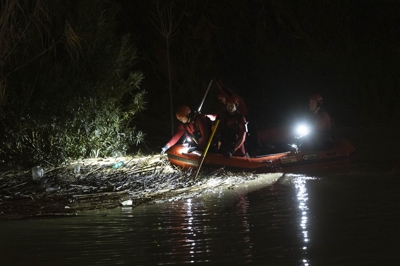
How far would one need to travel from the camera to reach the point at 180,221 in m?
8.04

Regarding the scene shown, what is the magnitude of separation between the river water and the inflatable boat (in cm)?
146

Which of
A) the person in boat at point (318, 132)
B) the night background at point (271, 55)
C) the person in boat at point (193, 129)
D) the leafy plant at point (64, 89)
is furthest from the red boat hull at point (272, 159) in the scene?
the night background at point (271, 55)

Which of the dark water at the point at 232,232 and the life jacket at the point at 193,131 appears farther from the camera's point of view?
the life jacket at the point at 193,131

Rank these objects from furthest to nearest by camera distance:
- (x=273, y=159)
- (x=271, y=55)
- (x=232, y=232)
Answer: (x=271, y=55) < (x=273, y=159) < (x=232, y=232)

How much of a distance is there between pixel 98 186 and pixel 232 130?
8.60ft

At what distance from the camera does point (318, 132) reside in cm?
1233

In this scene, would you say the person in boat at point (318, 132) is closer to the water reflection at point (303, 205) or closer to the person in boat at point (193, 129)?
the water reflection at point (303, 205)

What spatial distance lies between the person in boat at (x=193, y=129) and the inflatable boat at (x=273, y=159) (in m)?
0.22

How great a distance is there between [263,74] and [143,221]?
14009 millimetres

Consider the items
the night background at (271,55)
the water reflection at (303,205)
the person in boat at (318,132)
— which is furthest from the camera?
the night background at (271,55)

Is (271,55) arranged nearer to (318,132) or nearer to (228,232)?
(318,132)

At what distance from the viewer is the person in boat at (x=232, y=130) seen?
452 inches

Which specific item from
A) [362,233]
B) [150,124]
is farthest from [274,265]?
[150,124]

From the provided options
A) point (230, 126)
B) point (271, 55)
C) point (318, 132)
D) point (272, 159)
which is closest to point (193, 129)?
point (230, 126)
